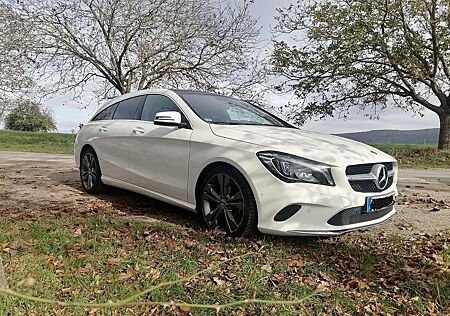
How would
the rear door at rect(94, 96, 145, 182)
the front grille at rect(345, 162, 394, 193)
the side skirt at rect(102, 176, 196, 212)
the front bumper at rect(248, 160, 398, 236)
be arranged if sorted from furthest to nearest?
the rear door at rect(94, 96, 145, 182)
the side skirt at rect(102, 176, 196, 212)
the front grille at rect(345, 162, 394, 193)
the front bumper at rect(248, 160, 398, 236)

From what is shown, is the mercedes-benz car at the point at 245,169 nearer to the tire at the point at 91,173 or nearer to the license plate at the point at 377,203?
the license plate at the point at 377,203

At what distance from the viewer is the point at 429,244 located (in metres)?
3.81

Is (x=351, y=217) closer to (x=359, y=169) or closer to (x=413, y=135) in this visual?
(x=359, y=169)

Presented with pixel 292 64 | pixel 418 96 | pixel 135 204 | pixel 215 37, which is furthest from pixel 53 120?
pixel 135 204

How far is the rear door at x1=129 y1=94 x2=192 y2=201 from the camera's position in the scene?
166 inches

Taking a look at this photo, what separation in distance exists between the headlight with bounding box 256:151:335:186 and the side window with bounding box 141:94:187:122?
66.1 inches

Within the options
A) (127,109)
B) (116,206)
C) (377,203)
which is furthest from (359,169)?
(127,109)

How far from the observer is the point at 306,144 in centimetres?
365

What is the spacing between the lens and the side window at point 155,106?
4699 millimetres

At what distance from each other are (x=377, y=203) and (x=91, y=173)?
13.5 ft

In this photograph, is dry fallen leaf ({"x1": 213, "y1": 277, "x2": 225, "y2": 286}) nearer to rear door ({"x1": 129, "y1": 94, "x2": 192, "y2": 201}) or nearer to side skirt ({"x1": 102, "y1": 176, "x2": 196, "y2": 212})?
side skirt ({"x1": 102, "y1": 176, "x2": 196, "y2": 212})

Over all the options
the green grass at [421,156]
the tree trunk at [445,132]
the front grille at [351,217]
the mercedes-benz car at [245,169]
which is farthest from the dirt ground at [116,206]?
the tree trunk at [445,132]

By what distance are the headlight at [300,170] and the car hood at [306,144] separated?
0.06 metres

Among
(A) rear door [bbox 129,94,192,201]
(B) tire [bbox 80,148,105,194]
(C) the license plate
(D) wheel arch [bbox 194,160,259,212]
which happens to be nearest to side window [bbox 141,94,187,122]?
(A) rear door [bbox 129,94,192,201]
